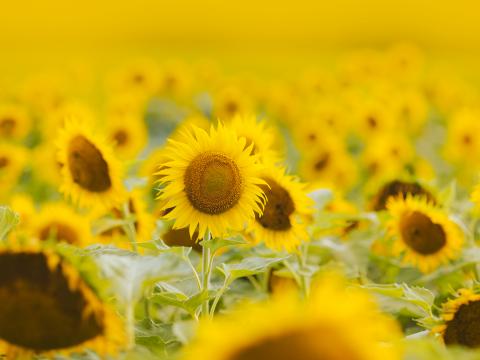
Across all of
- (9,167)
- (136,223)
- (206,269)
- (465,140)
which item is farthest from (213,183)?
(465,140)

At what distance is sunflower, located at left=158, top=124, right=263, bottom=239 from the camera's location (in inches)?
38.0

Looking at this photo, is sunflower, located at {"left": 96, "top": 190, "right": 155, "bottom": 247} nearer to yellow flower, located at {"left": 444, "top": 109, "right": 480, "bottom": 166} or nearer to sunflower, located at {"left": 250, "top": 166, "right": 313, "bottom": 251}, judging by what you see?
sunflower, located at {"left": 250, "top": 166, "right": 313, "bottom": 251}

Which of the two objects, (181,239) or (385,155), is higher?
(385,155)

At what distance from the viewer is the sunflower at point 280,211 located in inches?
42.7

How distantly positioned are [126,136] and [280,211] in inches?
47.7

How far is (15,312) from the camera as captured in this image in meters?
0.69

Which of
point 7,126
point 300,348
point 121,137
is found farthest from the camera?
point 7,126

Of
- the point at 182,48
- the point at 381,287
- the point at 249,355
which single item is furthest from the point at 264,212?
the point at 182,48

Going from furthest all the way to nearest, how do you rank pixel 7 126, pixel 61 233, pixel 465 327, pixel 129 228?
pixel 7 126, pixel 61 233, pixel 129 228, pixel 465 327

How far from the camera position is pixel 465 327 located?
91 centimetres

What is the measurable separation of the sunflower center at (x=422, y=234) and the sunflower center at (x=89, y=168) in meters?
0.47

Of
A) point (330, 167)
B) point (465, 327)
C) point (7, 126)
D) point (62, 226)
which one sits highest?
point (7, 126)

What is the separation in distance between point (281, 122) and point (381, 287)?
2141 millimetres

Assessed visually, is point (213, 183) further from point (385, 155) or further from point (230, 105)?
point (230, 105)
